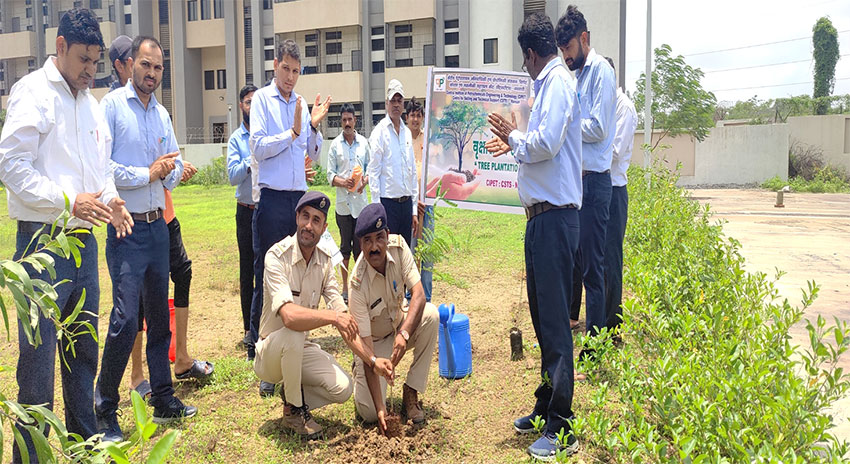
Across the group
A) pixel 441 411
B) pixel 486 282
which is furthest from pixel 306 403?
pixel 486 282

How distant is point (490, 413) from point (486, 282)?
4.31 metres

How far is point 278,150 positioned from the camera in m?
Result: 4.77

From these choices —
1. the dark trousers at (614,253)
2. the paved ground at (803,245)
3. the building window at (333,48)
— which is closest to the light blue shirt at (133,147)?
the dark trousers at (614,253)

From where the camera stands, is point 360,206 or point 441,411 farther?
point 360,206

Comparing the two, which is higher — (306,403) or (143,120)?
(143,120)

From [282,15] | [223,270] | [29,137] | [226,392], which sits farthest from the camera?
[282,15]

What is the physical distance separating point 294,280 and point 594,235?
6.85 ft

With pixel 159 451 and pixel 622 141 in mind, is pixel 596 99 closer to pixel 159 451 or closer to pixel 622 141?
pixel 622 141

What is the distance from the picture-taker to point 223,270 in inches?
379

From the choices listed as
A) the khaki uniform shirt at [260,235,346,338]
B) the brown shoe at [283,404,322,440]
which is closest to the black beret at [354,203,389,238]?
the khaki uniform shirt at [260,235,346,338]

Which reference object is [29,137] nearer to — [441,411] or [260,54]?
[441,411]

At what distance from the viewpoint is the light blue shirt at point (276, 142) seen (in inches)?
188

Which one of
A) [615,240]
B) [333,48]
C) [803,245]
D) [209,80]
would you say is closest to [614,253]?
[615,240]

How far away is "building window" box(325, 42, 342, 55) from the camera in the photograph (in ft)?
113
